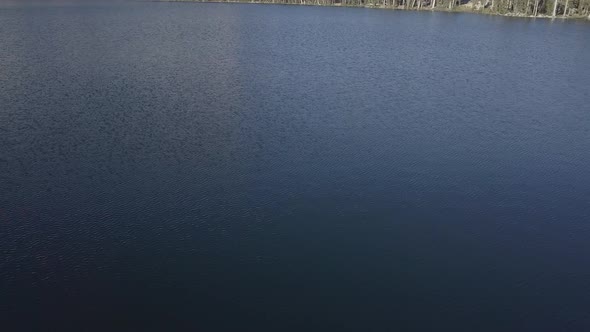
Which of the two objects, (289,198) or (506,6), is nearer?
(289,198)

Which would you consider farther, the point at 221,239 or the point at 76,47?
the point at 76,47

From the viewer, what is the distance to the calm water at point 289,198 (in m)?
24.1

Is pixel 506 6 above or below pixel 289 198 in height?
above

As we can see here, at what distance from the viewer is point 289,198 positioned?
110ft

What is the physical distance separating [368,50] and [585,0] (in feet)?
293

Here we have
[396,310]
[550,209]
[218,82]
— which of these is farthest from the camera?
[218,82]

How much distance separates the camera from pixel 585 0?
137000 mm

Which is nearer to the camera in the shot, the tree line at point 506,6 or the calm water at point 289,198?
the calm water at point 289,198

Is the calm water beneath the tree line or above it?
beneath

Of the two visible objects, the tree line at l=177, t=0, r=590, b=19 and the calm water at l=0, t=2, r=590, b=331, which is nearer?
the calm water at l=0, t=2, r=590, b=331

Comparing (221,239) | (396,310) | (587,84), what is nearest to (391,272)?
(396,310)

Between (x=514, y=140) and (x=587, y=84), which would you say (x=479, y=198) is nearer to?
(x=514, y=140)

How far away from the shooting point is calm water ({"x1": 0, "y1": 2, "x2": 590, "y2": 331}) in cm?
2414

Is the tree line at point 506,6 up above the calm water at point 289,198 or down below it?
above
